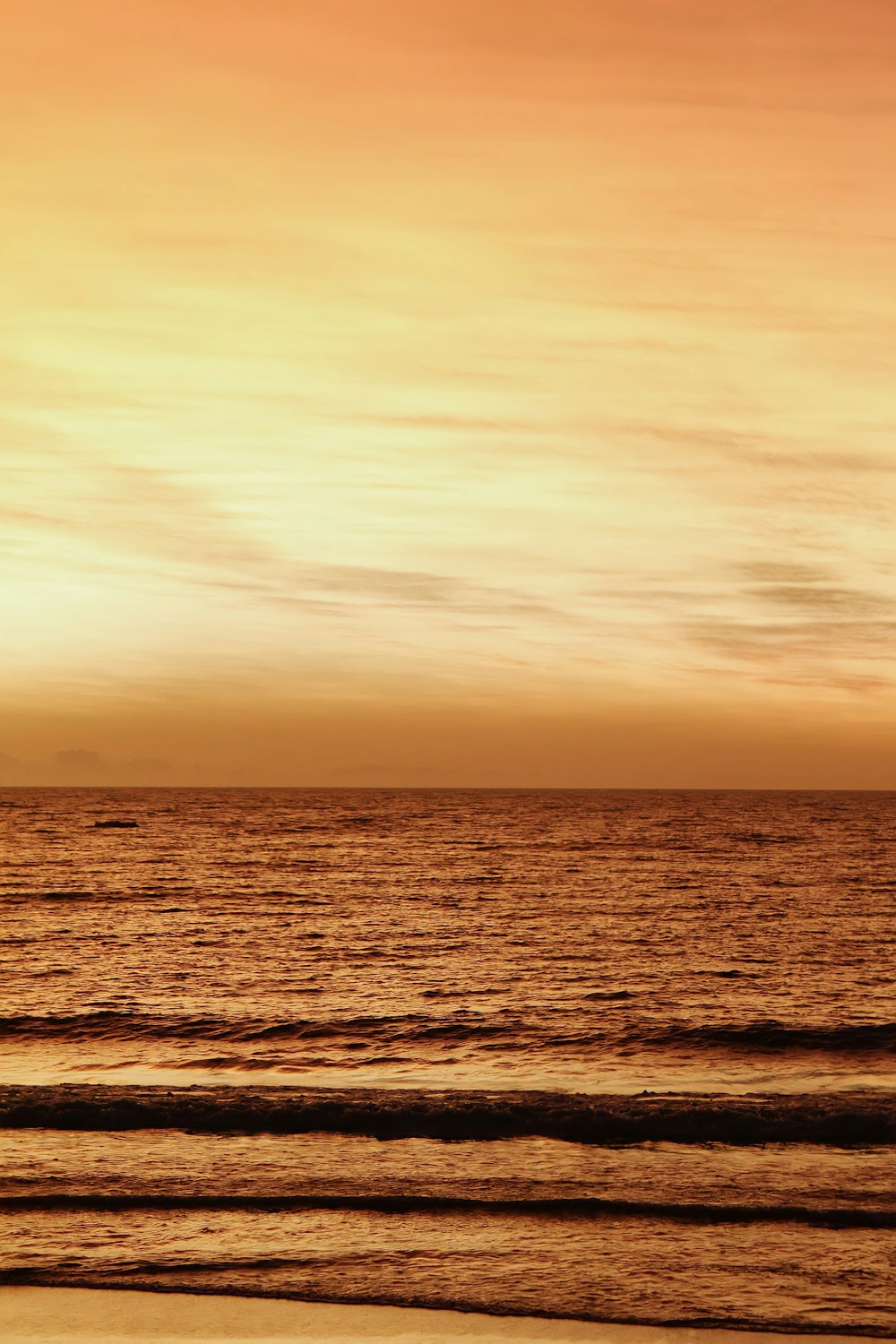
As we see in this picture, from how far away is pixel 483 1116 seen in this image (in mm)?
16594

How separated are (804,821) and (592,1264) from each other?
508 feet

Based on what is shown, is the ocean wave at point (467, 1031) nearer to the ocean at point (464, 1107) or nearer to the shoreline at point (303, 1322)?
the ocean at point (464, 1107)

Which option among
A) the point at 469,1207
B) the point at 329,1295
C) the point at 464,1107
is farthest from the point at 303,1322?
the point at 464,1107

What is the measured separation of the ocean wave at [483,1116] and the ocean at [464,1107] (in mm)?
66

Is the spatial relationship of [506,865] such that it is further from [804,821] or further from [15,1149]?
[804,821]

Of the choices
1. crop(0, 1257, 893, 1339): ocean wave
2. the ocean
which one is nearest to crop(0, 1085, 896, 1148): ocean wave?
the ocean

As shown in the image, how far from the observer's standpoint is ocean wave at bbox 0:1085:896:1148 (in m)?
15.8

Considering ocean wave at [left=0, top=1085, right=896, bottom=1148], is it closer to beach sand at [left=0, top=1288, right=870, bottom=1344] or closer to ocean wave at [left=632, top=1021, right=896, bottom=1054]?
beach sand at [left=0, top=1288, right=870, bottom=1344]

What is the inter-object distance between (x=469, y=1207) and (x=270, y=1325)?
3413mm

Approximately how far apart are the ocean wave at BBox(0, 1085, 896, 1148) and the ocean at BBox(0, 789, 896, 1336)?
66mm

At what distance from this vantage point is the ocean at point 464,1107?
10.8 metres

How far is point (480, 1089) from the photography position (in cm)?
1958

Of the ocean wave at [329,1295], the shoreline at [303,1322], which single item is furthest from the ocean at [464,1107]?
the shoreline at [303,1322]

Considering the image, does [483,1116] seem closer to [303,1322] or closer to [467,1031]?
[303,1322]
